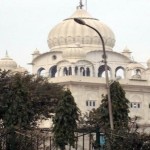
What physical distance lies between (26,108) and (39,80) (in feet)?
40.9

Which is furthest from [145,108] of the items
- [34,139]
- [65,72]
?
[34,139]

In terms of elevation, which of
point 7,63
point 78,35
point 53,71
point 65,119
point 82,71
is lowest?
point 65,119

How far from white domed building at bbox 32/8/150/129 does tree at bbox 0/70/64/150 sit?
1136 centimetres

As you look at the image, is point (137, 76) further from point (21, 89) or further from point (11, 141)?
point (11, 141)

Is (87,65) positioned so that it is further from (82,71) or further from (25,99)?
(25,99)

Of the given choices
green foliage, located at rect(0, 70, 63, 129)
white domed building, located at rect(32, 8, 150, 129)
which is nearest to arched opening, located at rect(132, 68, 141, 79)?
white domed building, located at rect(32, 8, 150, 129)

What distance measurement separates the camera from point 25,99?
97.7 feet

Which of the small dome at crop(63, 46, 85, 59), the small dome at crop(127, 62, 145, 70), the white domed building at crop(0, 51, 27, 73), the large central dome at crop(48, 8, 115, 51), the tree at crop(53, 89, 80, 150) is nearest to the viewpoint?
the tree at crop(53, 89, 80, 150)

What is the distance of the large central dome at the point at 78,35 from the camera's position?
6103 centimetres

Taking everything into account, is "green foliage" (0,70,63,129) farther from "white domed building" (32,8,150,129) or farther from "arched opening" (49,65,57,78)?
"arched opening" (49,65,57,78)

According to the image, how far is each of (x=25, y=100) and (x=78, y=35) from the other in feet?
104

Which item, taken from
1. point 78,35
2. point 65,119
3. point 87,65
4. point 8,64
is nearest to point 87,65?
point 87,65

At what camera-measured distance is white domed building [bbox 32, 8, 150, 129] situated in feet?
178

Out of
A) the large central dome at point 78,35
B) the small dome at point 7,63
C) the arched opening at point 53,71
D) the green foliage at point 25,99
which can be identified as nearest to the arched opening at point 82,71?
the large central dome at point 78,35
